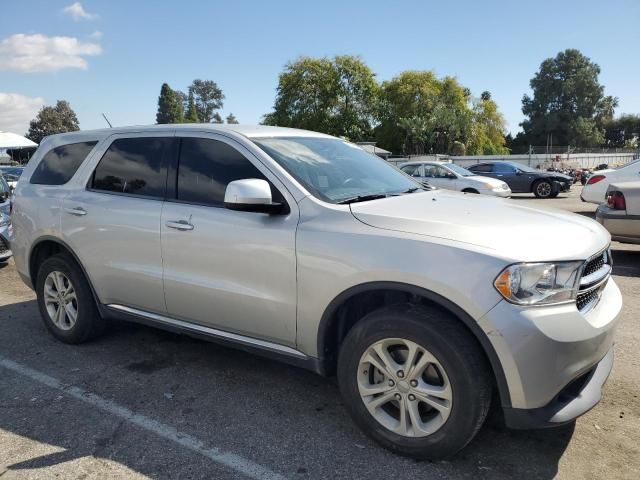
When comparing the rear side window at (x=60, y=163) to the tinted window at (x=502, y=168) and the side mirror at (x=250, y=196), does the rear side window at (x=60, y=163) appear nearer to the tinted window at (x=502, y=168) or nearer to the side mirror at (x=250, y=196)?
the side mirror at (x=250, y=196)

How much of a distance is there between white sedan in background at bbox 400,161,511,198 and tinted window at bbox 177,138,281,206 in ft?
39.5

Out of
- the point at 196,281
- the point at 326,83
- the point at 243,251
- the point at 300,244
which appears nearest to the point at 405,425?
the point at 300,244

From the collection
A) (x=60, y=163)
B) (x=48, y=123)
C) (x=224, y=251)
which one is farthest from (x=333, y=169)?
(x=48, y=123)

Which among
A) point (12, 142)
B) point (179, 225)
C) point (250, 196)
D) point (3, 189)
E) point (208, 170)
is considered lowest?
point (179, 225)

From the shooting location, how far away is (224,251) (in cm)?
339

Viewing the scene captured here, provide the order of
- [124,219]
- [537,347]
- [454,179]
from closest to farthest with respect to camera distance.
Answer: [537,347]
[124,219]
[454,179]

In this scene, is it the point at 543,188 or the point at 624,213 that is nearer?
the point at 624,213

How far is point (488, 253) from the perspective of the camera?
8.28ft

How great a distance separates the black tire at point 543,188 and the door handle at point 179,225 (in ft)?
61.5

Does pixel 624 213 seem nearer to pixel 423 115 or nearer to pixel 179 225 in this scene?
pixel 179 225

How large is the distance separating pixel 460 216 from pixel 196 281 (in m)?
1.79

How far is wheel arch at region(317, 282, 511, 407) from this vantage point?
8.27 feet

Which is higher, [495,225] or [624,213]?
[495,225]

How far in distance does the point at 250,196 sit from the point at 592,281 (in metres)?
1.92
